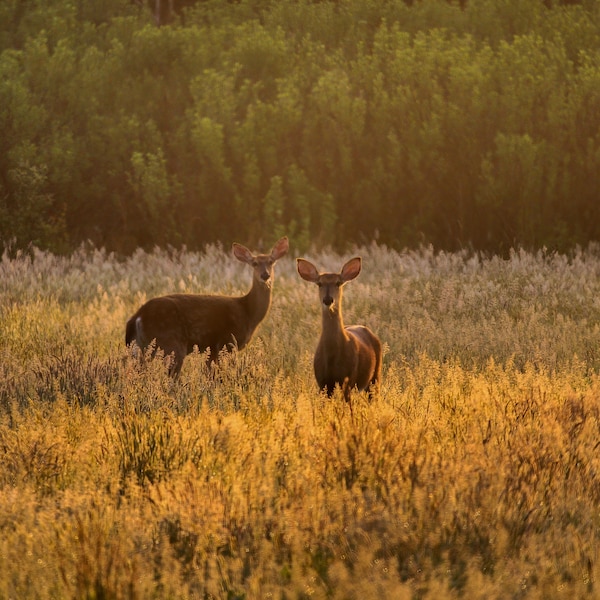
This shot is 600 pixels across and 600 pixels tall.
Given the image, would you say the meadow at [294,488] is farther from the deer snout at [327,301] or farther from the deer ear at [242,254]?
the deer ear at [242,254]

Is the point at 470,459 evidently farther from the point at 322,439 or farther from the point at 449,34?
the point at 449,34

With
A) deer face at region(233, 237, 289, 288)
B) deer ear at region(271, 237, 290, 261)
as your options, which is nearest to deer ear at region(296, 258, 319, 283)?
deer face at region(233, 237, 289, 288)

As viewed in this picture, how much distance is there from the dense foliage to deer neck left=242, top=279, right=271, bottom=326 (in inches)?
421

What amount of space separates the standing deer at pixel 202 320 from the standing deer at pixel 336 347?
1.42 meters

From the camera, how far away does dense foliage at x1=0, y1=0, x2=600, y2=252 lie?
21344mm

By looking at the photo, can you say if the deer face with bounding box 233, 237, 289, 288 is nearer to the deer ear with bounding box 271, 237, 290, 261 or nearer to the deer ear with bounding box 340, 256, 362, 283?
the deer ear with bounding box 271, 237, 290, 261

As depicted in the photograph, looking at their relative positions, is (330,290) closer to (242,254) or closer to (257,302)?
(257,302)

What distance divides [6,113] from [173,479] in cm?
1849

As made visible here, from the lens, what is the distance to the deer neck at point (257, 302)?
34.9ft

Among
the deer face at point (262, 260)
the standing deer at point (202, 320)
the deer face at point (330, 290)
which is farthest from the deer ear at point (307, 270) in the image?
the deer face at point (262, 260)

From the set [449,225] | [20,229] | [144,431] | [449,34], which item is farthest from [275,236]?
[144,431]

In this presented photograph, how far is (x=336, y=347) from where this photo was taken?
320 inches

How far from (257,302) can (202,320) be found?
0.85 metres

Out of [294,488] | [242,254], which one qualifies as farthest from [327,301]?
[242,254]
